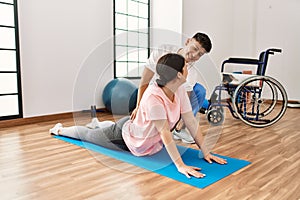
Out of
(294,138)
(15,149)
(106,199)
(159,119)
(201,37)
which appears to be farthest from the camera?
(294,138)

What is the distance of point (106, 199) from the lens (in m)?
1.45

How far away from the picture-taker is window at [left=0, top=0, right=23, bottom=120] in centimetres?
304

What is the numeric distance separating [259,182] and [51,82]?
2584mm

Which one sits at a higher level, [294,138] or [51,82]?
[51,82]

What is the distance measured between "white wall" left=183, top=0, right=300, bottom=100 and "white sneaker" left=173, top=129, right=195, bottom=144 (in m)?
2.59

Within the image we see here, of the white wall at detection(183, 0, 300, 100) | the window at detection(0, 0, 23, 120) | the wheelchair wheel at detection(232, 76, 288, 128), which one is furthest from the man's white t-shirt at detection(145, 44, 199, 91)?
the white wall at detection(183, 0, 300, 100)

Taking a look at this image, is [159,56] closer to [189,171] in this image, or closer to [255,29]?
[189,171]

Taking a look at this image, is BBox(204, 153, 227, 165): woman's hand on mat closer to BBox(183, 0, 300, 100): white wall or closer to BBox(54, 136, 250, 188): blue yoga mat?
BBox(54, 136, 250, 188): blue yoga mat

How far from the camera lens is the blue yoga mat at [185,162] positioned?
5.57ft

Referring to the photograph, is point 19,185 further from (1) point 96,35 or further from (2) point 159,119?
(1) point 96,35

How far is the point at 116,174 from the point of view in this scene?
5.89 feet

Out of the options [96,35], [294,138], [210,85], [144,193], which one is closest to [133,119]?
[144,193]

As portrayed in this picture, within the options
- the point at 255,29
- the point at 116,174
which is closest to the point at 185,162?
the point at 116,174

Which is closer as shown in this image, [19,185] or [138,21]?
[19,185]
